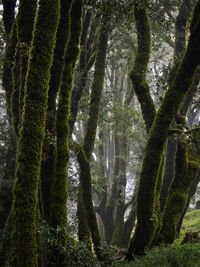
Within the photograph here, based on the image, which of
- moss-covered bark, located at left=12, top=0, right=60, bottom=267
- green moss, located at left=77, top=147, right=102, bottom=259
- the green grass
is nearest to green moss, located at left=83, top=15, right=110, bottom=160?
green moss, located at left=77, top=147, right=102, bottom=259

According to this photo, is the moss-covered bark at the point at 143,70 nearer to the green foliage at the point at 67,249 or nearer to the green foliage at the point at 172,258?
the green foliage at the point at 172,258

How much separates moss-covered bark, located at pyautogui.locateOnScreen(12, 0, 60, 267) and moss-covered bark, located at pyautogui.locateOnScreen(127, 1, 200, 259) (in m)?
2.59

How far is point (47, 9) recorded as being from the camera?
3553mm

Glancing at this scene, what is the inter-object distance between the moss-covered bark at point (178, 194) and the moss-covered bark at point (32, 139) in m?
3.59

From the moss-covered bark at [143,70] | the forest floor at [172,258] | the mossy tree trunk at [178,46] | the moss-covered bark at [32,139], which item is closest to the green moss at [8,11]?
the moss-covered bark at [143,70]

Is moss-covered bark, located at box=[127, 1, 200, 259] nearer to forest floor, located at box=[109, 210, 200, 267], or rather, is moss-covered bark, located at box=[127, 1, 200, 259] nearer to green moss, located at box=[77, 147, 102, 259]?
forest floor, located at box=[109, 210, 200, 267]

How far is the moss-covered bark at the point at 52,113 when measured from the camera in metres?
4.67

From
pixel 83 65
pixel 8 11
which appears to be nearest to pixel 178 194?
pixel 83 65

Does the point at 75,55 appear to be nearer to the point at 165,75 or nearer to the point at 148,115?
the point at 148,115

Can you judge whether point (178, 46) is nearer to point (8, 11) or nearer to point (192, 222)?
point (8, 11)

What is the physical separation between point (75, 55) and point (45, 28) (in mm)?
1496

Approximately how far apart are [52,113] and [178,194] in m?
3.32

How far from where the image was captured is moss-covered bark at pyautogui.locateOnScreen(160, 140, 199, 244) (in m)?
5.79

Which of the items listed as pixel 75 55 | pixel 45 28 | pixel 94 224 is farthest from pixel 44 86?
pixel 94 224
